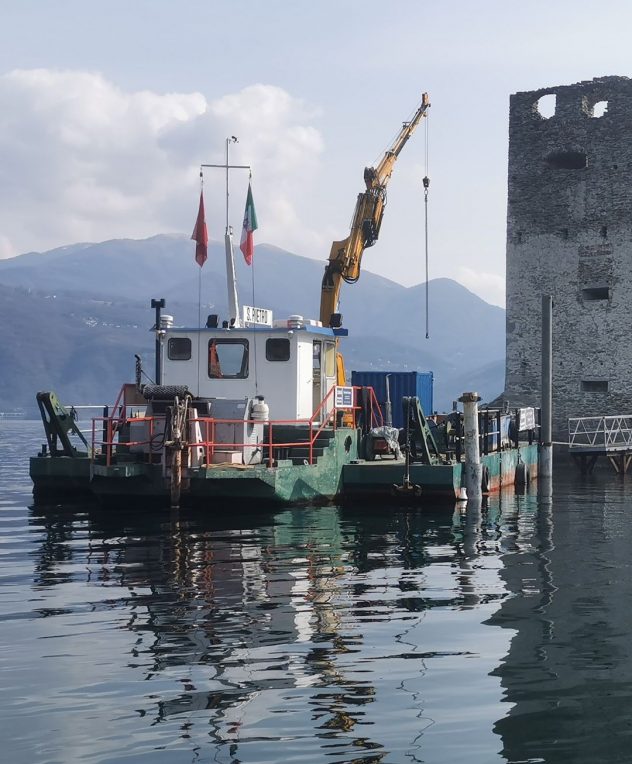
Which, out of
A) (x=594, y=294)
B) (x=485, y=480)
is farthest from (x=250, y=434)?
(x=594, y=294)

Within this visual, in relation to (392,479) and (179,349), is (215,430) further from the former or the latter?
(392,479)

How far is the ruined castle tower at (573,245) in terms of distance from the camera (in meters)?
45.2

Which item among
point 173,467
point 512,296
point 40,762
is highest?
point 512,296

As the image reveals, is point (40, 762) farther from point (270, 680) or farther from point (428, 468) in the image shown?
→ point (428, 468)

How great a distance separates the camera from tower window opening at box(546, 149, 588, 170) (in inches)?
1831

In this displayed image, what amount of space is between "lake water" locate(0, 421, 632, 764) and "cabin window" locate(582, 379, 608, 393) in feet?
88.2

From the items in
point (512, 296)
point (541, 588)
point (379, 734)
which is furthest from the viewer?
point (512, 296)

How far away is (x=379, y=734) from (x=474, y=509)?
615 inches

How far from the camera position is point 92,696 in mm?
8875

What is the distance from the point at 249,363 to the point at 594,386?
2520cm

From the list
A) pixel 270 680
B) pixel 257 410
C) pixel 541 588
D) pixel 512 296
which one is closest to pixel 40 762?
pixel 270 680

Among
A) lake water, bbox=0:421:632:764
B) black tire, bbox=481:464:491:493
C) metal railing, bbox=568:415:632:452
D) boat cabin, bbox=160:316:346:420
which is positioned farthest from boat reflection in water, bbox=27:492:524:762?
metal railing, bbox=568:415:632:452

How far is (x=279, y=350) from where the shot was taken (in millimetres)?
23766

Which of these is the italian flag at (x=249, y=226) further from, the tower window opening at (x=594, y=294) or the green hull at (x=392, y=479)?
the tower window opening at (x=594, y=294)
